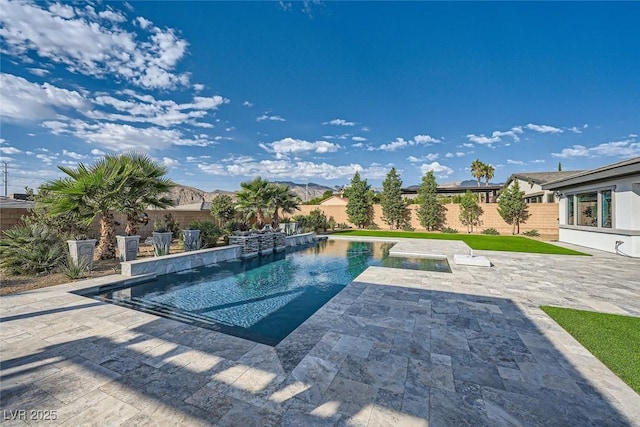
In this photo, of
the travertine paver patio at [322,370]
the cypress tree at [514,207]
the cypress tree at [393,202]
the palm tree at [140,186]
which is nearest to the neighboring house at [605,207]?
the cypress tree at [514,207]

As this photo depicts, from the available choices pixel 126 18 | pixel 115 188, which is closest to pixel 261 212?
pixel 115 188

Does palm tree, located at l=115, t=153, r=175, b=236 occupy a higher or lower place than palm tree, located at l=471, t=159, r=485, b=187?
lower

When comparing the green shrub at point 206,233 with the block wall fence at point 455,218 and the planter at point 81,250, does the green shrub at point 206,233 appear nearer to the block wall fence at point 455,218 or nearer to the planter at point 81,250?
the block wall fence at point 455,218

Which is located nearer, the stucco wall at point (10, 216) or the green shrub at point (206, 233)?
the stucco wall at point (10, 216)

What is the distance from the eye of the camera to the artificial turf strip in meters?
2.88

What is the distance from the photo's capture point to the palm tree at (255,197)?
1344 cm

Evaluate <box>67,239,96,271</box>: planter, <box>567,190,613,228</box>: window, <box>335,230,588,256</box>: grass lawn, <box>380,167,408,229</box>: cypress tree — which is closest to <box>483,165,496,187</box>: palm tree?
<box>380,167,408,229</box>: cypress tree

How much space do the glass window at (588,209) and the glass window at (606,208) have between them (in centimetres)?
59

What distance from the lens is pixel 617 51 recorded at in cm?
1298

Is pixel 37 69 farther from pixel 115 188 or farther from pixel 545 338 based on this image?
pixel 545 338

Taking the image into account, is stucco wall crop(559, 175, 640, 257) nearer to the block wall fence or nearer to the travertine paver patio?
the block wall fence

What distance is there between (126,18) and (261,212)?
29.7 feet

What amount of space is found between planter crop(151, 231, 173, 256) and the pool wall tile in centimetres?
85

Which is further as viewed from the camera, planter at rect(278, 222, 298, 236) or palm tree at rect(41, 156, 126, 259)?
planter at rect(278, 222, 298, 236)
